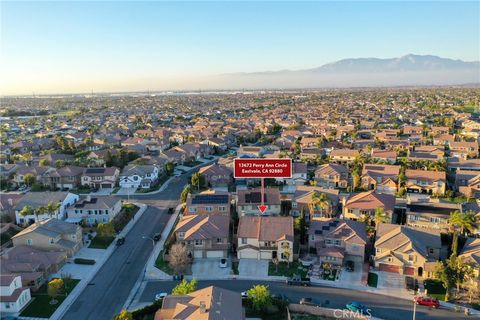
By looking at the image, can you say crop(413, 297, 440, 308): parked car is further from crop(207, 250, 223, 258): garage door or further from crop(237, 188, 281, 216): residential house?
crop(237, 188, 281, 216): residential house

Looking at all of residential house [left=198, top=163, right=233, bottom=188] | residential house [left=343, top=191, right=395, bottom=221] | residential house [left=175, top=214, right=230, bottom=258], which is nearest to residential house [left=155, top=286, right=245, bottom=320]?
residential house [left=175, top=214, right=230, bottom=258]

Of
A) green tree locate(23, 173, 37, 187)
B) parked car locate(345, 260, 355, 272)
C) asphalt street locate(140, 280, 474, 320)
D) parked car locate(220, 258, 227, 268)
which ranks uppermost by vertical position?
green tree locate(23, 173, 37, 187)

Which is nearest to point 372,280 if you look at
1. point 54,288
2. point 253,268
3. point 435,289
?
point 435,289

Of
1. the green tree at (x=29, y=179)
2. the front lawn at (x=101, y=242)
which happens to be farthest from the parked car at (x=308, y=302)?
the green tree at (x=29, y=179)

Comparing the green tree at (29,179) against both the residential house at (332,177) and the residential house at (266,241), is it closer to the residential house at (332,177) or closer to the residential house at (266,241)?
the residential house at (266,241)

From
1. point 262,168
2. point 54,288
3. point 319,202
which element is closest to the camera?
point 54,288

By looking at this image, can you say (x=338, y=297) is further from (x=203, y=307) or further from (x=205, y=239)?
(x=205, y=239)

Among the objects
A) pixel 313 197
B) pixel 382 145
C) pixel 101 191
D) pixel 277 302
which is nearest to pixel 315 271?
pixel 277 302
